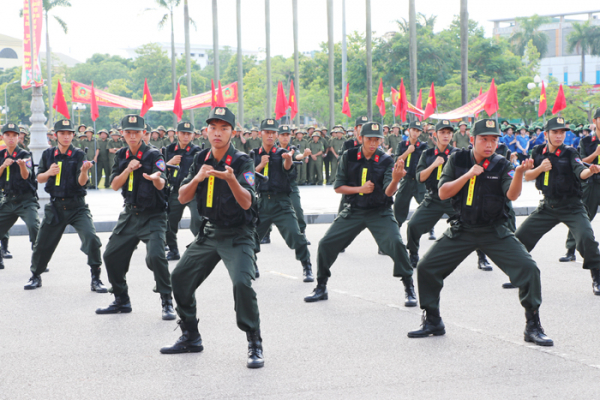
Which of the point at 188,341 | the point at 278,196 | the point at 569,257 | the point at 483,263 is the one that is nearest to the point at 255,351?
the point at 188,341

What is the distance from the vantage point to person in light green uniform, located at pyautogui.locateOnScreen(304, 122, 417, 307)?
7.11 metres

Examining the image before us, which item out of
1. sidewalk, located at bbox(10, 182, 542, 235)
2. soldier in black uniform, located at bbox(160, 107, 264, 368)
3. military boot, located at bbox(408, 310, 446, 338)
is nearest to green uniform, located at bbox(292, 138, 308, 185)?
sidewalk, located at bbox(10, 182, 542, 235)

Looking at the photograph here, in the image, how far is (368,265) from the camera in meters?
9.47

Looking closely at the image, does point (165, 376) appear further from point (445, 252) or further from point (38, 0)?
Result: point (38, 0)

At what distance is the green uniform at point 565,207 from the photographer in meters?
7.50

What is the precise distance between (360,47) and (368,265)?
49.8 m

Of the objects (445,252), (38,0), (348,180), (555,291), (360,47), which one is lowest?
(555,291)

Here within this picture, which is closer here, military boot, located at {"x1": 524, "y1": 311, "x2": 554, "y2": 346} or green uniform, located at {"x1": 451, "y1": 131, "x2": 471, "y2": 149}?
military boot, located at {"x1": 524, "y1": 311, "x2": 554, "y2": 346}

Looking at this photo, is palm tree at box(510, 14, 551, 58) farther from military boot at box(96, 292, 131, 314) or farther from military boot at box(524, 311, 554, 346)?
military boot at box(524, 311, 554, 346)

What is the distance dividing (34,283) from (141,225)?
2.24 meters

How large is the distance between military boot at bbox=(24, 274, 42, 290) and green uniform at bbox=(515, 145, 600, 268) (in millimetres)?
5387

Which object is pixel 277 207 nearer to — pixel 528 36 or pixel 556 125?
pixel 556 125

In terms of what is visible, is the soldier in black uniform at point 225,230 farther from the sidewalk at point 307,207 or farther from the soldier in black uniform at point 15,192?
the sidewalk at point 307,207

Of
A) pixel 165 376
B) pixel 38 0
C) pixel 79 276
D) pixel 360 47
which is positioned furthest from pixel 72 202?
pixel 360 47
